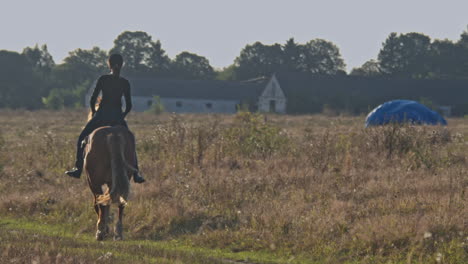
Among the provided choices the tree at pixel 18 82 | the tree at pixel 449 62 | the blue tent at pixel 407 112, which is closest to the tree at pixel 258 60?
the tree at pixel 449 62

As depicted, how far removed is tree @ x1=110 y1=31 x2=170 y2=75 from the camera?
12019 cm

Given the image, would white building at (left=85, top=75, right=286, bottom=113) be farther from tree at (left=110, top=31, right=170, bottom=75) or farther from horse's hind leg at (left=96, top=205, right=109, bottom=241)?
horse's hind leg at (left=96, top=205, right=109, bottom=241)

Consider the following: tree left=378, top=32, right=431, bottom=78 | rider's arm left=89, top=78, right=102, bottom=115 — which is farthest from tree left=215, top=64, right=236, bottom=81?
rider's arm left=89, top=78, right=102, bottom=115

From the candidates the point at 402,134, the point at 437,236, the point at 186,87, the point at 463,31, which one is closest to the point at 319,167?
the point at 402,134

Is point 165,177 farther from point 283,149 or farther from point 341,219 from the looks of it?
point 341,219

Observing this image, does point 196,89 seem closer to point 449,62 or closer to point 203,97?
point 203,97

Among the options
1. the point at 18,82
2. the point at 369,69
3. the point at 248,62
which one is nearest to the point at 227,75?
the point at 248,62

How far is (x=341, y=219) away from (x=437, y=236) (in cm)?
166

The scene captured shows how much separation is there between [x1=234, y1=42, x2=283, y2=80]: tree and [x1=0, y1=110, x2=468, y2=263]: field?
102 m

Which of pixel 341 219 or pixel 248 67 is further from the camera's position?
pixel 248 67

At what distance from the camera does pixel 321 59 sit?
434 feet

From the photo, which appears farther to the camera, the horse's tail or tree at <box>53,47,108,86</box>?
tree at <box>53,47,108,86</box>

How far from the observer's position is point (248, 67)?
12569 centimetres

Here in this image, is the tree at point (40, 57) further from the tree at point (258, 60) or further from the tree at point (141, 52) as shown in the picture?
the tree at point (258, 60)
